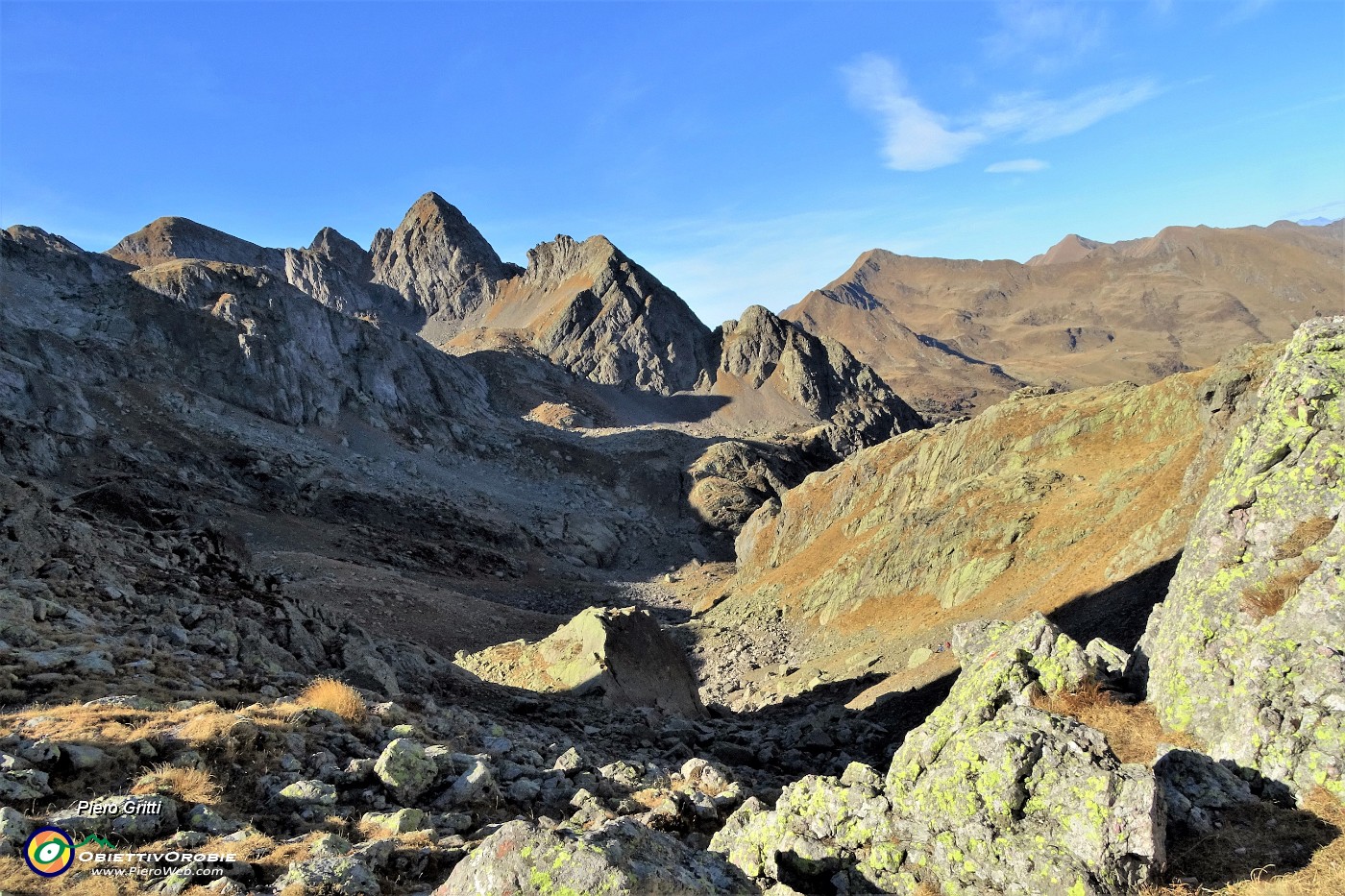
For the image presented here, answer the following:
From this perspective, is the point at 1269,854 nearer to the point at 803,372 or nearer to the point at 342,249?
the point at 803,372

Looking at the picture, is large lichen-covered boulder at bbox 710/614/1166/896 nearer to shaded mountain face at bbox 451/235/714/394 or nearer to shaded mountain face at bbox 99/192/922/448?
shaded mountain face at bbox 99/192/922/448

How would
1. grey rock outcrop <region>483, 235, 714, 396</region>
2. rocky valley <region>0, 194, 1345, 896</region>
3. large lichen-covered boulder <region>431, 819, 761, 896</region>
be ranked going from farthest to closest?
grey rock outcrop <region>483, 235, 714, 396</region> → rocky valley <region>0, 194, 1345, 896</region> → large lichen-covered boulder <region>431, 819, 761, 896</region>

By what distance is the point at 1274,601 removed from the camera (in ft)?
27.8

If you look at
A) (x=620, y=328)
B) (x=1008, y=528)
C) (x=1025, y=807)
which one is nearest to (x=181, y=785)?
(x=1025, y=807)

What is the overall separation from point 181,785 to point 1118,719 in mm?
11994

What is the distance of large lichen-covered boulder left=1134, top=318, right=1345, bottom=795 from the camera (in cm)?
754

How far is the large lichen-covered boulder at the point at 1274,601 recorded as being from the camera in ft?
24.7

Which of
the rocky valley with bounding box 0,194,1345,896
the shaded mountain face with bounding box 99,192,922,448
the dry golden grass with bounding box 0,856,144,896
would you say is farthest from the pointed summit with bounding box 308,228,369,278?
the dry golden grass with bounding box 0,856,144,896

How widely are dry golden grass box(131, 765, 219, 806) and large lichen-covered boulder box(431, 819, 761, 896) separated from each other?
3.85 meters

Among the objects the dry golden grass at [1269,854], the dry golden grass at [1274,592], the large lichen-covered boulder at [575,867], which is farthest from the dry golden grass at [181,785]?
the dry golden grass at [1274,592]

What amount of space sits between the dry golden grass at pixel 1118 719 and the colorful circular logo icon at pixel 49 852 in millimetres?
11266

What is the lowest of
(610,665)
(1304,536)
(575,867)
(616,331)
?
(610,665)

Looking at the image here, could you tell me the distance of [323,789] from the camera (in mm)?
8594

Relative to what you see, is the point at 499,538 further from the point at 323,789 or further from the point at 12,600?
the point at 323,789
